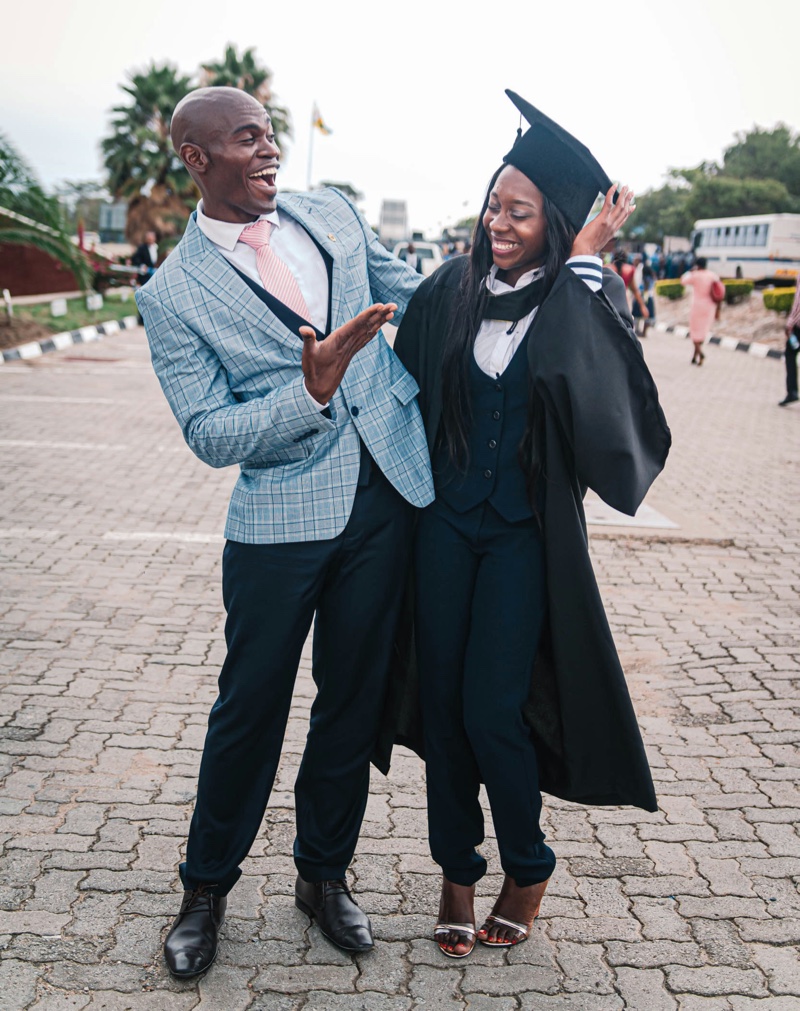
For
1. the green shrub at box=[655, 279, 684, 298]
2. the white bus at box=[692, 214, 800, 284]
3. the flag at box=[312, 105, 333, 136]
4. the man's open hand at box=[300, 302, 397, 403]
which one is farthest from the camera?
the flag at box=[312, 105, 333, 136]

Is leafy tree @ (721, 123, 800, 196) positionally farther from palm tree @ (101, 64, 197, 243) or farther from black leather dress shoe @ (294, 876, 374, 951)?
black leather dress shoe @ (294, 876, 374, 951)

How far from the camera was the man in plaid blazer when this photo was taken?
97.2 inches

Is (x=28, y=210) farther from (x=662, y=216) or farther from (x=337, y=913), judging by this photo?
(x=662, y=216)

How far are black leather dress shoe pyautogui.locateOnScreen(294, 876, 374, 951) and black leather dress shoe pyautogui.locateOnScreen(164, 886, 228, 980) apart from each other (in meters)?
0.24

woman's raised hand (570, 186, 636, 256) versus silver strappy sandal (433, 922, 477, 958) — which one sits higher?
woman's raised hand (570, 186, 636, 256)

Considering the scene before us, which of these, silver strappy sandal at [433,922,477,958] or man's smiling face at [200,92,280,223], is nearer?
man's smiling face at [200,92,280,223]

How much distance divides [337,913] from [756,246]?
36.4 meters

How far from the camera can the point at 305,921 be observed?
2822 mm

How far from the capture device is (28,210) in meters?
15.4

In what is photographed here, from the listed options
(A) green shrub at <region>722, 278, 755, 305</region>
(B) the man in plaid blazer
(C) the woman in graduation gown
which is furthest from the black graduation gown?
(A) green shrub at <region>722, 278, 755, 305</region>

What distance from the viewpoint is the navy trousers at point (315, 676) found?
2.53 metres

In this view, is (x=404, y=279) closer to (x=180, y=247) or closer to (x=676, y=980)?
(x=180, y=247)

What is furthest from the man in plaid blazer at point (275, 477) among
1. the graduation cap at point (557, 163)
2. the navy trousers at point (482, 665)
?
the graduation cap at point (557, 163)

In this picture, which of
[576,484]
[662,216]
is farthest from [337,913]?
[662,216]
